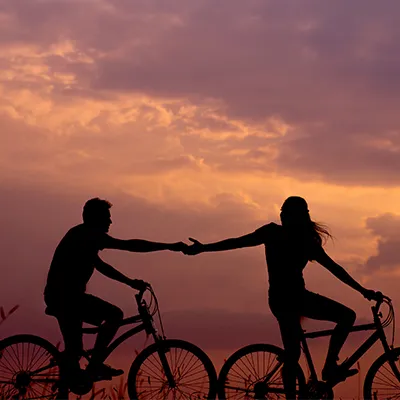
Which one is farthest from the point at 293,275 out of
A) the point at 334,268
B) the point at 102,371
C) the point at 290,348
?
the point at 102,371

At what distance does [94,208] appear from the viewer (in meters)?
13.3

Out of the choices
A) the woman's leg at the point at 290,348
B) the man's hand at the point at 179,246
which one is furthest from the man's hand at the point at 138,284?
the woman's leg at the point at 290,348

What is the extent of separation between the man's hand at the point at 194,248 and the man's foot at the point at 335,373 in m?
2.40

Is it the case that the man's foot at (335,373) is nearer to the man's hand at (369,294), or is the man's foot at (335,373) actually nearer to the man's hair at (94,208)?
the man's hand at (369,294)

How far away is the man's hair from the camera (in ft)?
43.6

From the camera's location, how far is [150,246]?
13.8 m

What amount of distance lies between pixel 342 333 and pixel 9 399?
4.91 m

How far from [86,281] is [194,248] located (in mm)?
1602

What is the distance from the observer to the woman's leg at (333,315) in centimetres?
1311

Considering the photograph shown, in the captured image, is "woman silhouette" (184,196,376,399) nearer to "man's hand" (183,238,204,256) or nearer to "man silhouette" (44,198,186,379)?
"man's hand" (183,238,204,256)

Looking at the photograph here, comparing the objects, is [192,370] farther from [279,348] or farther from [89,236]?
[89,236]

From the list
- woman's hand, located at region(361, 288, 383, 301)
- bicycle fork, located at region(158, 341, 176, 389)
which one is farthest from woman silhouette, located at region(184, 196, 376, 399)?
bicycle fork, located at region(158, 341, 176, 389)

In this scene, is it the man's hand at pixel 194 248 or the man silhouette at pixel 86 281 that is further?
the man's hand at pixel 194 248

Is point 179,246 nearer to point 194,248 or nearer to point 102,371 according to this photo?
point 194,248
